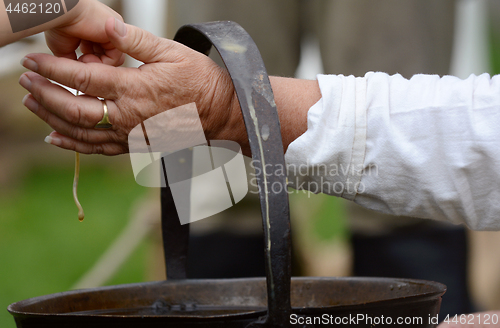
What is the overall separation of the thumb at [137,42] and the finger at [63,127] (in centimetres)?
13

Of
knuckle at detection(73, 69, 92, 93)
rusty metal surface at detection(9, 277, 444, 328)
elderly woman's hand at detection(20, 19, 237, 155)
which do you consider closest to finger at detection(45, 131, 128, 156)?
elderly woman's hand at detection(20, 19, 237, 155)

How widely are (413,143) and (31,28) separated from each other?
569 millimetres

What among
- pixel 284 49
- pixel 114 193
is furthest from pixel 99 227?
pixel 284 49

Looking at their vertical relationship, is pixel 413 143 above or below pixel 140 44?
below

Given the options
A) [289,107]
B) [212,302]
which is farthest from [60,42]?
[212,302]

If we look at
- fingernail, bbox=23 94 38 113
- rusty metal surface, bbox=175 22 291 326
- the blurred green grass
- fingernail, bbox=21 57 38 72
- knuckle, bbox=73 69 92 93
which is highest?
fingernail, bbox=21 57 38 72

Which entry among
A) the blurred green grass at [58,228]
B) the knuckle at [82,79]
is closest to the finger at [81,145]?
the knuckle at [82,79]

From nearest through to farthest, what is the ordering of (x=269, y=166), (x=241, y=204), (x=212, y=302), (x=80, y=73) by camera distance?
(x=269, y=166) < (x=80, y=73) < (x=212, y=302) < (x=241, y=204)

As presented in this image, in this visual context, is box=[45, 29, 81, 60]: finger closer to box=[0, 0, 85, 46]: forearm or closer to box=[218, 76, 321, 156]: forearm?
box=[0, 0, 85, 46]: forearm

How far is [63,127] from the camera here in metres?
0.67

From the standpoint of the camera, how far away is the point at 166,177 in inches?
35.3

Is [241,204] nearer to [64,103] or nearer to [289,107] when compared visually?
[289,107]

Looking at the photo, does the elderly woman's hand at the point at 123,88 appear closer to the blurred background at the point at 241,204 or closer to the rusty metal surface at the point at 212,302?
the rusty metal surface at the point at 212,302

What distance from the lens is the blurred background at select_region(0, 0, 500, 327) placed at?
140 cm
